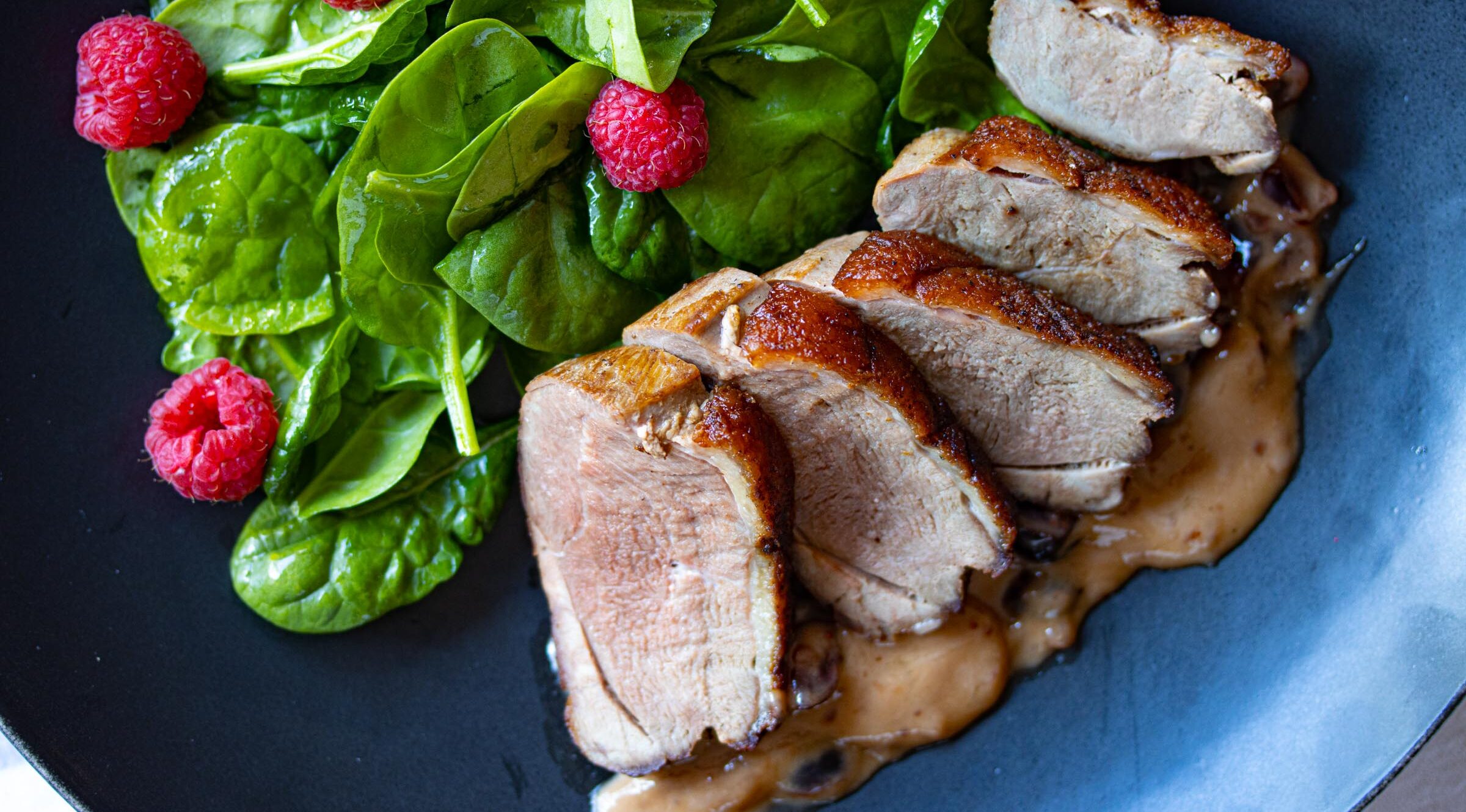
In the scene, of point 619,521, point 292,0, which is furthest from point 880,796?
point 292,0

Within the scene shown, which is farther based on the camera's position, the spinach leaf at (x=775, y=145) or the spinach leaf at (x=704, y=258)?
the spinach leaf at (x=704, y=258)

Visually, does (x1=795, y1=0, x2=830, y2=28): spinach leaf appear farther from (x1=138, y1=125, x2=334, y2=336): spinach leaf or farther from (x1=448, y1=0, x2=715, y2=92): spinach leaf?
(x1=138, y1=125, x2=334, y2=336): spinach leaf

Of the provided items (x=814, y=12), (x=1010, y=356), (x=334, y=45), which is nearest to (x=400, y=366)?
(x=334, y=45)

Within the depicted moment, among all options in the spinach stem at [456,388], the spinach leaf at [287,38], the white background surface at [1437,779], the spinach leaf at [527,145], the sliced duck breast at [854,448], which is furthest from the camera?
the white background surface at [1437,779]

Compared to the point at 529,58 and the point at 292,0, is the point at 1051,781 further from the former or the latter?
the point at 292,0

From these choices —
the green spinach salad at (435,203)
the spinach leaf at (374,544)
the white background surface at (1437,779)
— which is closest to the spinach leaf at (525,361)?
the green spinach salad at (435,203)

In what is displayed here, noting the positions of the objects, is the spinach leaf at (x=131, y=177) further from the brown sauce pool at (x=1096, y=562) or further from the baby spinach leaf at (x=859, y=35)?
the brown sauce pool at (x=1096, y=562)

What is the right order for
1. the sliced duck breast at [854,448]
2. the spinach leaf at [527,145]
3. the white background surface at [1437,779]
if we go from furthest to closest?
1. the white background surface at [1437,779]
2. the spinach leaf at [527,145]
3. the sliced duck breast at [854,448]
